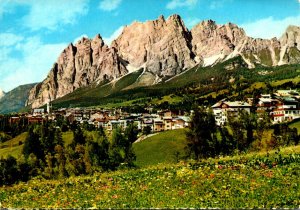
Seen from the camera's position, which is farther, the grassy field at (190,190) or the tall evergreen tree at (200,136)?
the tall evergreen tree at (200,136)

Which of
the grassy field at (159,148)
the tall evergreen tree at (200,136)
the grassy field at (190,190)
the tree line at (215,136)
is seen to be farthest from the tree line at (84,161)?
the grassy field at (190,190)

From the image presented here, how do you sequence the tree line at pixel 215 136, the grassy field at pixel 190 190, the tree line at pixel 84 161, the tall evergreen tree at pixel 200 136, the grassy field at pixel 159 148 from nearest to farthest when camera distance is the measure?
the grassy field at pixel 190 190 < the tree line at pixel 84 161 < the tree line at pixel 215 136 < the tall evergreen tree at pixel 200 136 < the grassy field at pixel 159 148

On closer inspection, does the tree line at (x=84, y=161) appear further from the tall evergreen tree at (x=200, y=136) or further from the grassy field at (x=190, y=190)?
the grassy field at (x=190, y=190)

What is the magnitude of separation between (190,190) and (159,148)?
377 feet

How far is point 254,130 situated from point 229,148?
26.2 ft

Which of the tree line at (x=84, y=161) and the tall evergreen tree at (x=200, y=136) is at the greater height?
the tall evergreen tree at (x=200, y=136)

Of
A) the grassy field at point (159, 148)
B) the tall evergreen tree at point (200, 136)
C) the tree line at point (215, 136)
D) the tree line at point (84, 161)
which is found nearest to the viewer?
the tree line at point (84, 161)

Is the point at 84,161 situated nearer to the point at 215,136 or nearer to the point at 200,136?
the point at 200,136

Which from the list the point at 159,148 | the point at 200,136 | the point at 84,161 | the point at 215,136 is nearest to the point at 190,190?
the point at 200,136

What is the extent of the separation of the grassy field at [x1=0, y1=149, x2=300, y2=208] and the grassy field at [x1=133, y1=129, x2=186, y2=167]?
8395 cm

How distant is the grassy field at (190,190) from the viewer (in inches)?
740

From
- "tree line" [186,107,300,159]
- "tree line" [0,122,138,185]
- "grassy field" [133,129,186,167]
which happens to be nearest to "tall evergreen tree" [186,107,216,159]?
"tree line" [186,107,300,159]

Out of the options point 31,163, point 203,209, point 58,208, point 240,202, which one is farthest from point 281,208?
point 31,163

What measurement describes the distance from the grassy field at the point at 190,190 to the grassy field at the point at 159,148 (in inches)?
3305
